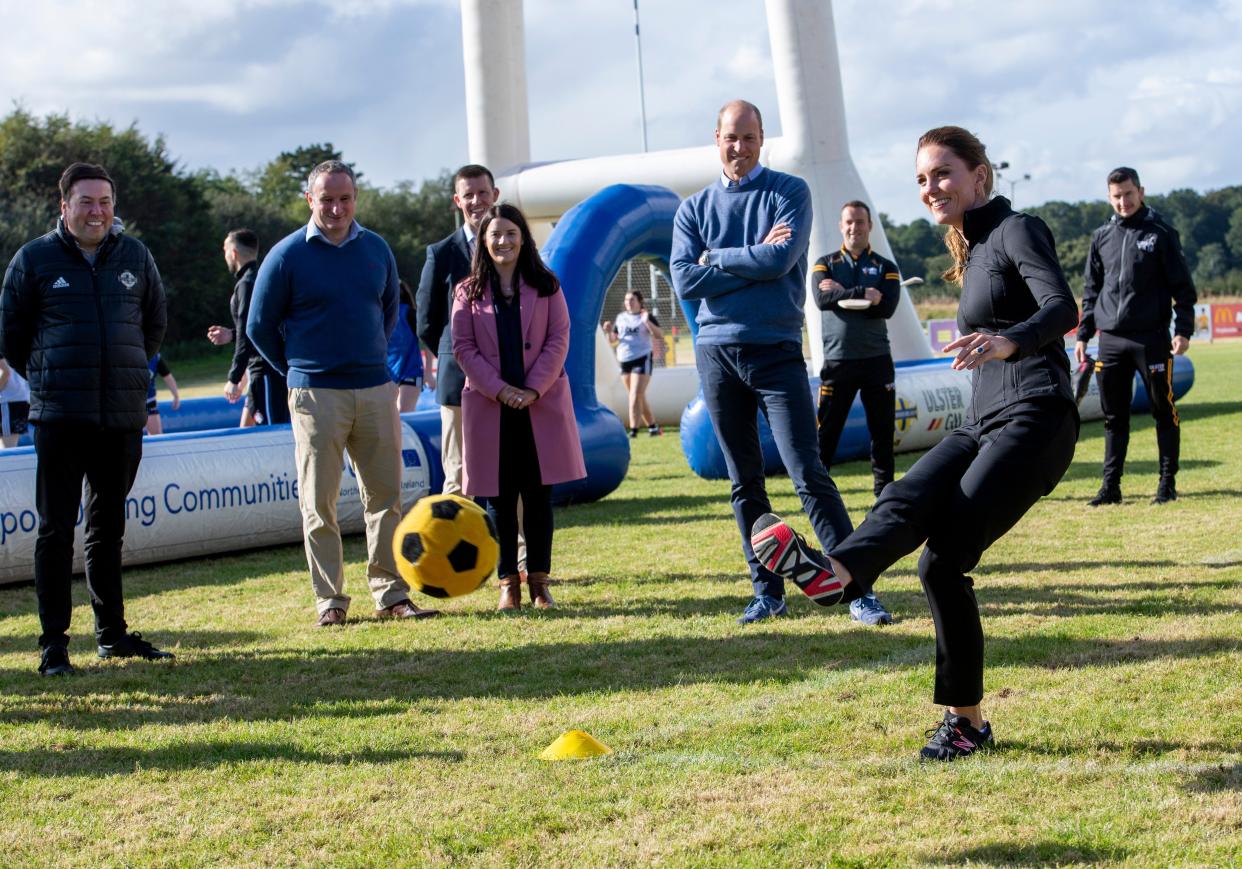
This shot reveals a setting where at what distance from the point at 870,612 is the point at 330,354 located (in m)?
2.70

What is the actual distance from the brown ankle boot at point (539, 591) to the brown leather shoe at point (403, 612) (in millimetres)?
459

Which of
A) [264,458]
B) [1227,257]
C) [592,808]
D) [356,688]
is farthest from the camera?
[1227,257]

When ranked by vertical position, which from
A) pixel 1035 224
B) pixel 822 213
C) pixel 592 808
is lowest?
pixel 592 808

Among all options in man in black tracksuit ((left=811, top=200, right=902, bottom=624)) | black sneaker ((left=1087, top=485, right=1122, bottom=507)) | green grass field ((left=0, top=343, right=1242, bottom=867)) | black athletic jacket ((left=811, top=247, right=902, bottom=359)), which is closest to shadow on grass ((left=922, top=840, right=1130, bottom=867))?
green grass field ((left=0, top=343, right=1242, bottom=867))

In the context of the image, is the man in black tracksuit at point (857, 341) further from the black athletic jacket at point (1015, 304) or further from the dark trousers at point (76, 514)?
the black athletic jacket at point (1015, 304)

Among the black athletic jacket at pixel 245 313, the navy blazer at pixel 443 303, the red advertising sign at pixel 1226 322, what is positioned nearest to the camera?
the navy blazer at pixel 443 303

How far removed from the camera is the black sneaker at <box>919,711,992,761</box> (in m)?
3.89

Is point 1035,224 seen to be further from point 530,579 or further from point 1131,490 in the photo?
point 1131,490

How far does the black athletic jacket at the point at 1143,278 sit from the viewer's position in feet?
30.1

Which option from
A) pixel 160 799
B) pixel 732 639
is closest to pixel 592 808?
pixel 160 799

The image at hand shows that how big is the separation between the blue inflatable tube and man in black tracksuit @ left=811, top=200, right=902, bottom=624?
2.00m

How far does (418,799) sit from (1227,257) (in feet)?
317

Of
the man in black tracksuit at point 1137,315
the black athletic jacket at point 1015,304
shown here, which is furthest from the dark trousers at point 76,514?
the man in black tracksuit at point 1137,315

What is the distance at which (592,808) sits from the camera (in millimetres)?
3592
